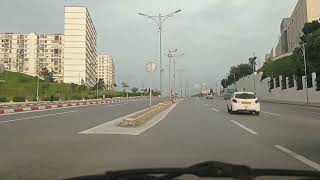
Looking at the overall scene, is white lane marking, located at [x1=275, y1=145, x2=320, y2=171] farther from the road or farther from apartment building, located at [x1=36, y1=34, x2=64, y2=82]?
apartment building, located at [x1=36, y1=34, x2=64, y2=82]

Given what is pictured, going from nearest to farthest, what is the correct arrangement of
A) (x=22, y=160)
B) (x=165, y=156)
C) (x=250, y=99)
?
1. (x=22, y=160)
2. (x=165, y=156)
3. (x=250, y=99)

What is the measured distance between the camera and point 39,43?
136 metres

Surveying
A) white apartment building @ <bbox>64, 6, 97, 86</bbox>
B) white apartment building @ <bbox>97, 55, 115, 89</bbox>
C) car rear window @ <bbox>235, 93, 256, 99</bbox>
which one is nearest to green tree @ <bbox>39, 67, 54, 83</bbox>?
white apartment building @ <bbox>64, 6, 97, 86</bbox>

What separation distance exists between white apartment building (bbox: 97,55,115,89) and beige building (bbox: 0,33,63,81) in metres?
37.5

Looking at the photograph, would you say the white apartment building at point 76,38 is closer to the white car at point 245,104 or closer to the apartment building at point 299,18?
the apartment building at point 299,18

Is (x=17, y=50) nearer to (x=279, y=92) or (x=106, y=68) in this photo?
(x=106, y=68)

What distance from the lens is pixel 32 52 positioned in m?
137

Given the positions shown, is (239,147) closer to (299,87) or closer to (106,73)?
(299,87)

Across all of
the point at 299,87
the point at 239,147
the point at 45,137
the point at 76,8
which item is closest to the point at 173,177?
the point at 239,147

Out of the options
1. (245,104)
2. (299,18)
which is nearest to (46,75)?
(299,18)

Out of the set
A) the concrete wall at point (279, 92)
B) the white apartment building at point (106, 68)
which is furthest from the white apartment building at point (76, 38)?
the white apartment building at point (106, 68)

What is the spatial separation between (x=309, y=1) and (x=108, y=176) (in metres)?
120

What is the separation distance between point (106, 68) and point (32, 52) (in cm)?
4959

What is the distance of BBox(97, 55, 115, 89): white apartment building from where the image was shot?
589 feet
